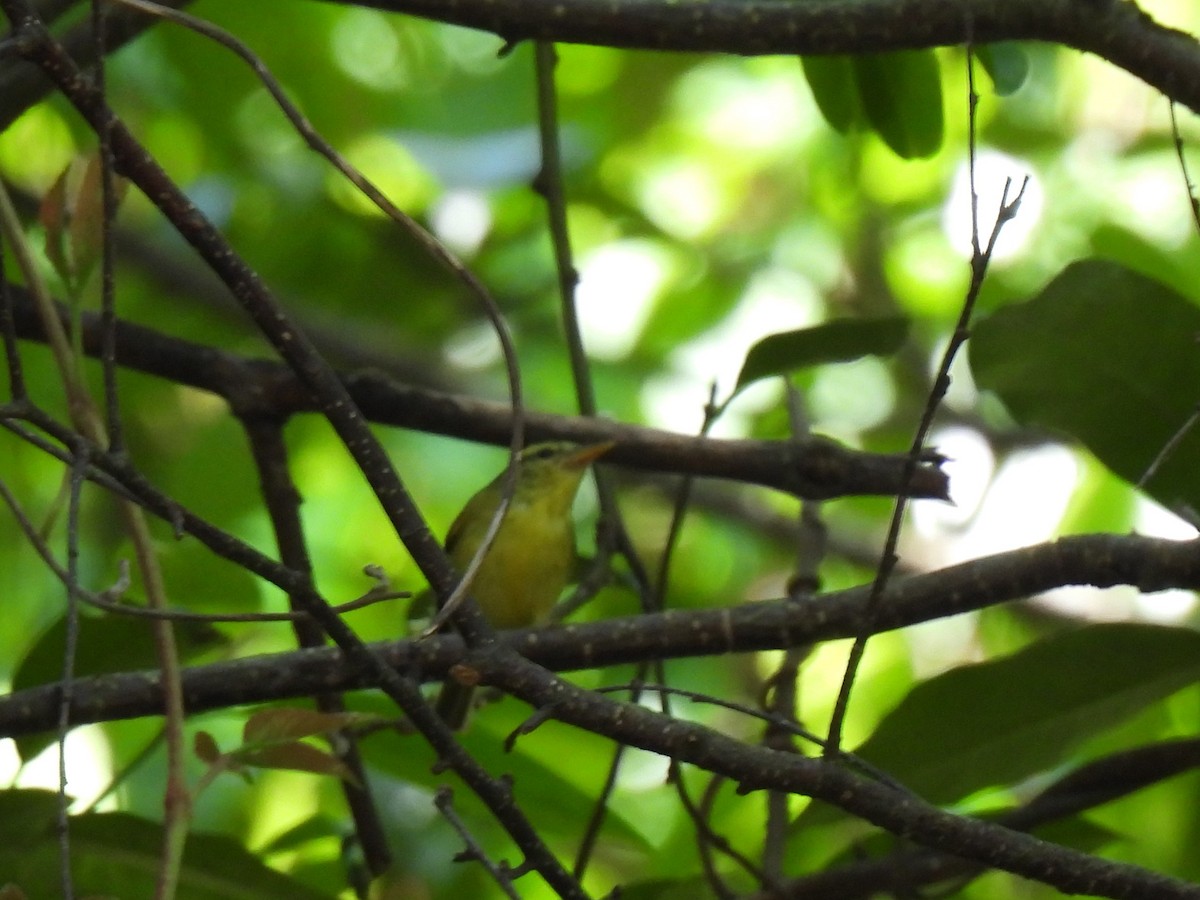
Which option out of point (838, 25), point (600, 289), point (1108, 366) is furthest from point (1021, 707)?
point (600, 289)

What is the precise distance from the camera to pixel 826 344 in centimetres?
189

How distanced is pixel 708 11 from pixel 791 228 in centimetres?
224

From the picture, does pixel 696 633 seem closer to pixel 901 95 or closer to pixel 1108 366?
pixel 1108 366

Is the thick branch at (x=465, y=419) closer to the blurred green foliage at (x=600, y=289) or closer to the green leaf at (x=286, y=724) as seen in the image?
the blurred green foliage at (x=600, y=289)

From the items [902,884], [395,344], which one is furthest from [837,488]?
[395,344]

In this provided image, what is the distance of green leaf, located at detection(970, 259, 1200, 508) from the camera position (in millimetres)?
1680

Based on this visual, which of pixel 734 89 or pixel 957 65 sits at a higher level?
pixel 734 89

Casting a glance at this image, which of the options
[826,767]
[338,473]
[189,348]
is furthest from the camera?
[338,473]

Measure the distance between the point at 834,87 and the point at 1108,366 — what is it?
598 mm

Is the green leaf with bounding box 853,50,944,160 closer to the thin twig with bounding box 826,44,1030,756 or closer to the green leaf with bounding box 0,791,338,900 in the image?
the thin twig with bounding box 826,44,1030,756

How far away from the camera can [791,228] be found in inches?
148

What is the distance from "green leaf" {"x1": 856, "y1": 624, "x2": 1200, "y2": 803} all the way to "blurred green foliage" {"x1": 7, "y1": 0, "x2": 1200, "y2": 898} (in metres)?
0.50

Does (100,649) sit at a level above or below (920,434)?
above

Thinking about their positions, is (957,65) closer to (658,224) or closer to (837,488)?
(658,224)
